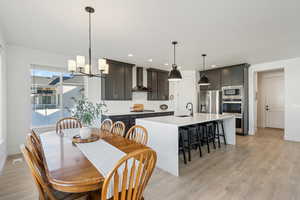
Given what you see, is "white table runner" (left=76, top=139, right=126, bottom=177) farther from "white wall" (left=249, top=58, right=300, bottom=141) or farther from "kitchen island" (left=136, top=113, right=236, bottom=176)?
"white wall" (left=249, top=58, right=300, bottom=141)

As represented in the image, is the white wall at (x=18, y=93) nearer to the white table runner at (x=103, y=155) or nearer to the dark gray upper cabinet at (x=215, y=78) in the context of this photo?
the white table runner at (x=103, y=155)

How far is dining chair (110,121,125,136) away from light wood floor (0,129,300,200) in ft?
2.98

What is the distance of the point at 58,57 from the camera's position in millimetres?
3912

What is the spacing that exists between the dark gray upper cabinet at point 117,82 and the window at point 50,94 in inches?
33.8

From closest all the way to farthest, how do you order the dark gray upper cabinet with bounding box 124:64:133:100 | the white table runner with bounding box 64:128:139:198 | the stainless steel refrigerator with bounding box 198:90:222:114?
the white table runner with bounding box 64:128:139:198 < the dark gray upper cabinet with bounding box 124:64:133:100 < the stainless steel refrigerator with bounding box 198:90:222:114

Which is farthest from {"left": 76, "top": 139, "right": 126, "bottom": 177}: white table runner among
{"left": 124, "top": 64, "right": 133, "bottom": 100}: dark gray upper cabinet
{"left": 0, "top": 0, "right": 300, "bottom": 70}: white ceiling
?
{"left": 124, "top": 64, "right": 133, "bottom": 100}: dark gray upper cabinet

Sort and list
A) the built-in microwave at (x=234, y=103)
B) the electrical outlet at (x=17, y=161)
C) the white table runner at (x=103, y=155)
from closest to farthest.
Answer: the white table runner at (x=103, y=155) < the electrical outlet at (x=17, y=161) < the built-in microwave at (x=234, y=103)

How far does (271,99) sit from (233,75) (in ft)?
8.56

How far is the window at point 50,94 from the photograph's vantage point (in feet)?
12.1

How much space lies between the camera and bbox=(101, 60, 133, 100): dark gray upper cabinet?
4.40 metres

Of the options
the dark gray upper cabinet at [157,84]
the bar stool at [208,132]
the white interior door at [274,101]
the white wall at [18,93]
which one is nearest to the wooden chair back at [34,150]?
the white wall at [18,93]

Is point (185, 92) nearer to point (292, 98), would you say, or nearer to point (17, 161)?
point (292, 98)

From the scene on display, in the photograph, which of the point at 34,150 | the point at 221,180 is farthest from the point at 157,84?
the point at 34,150

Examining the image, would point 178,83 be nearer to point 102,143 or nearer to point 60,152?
point 102,143
